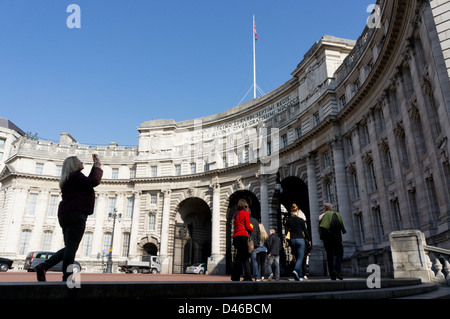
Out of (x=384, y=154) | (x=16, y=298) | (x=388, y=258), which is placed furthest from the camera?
(x=384, y=154)

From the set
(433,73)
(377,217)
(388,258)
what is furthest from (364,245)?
(433,73)

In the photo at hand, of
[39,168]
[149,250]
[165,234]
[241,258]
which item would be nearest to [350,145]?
[241,258]

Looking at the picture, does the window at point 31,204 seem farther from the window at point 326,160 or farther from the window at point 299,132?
the window at point 326,160

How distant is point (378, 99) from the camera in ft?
71.7

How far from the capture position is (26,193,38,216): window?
43.1 metres

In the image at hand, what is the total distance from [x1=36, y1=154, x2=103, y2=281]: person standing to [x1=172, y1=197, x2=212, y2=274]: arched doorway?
35.9 meters

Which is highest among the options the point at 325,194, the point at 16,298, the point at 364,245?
the point at 325,194

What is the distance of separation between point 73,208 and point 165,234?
119ft

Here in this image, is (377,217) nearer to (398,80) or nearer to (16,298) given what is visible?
(398,80)

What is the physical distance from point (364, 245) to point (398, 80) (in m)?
10.9

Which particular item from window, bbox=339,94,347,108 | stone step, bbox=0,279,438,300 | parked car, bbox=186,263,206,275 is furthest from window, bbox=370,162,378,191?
parked car, bbox=186,263,206,275

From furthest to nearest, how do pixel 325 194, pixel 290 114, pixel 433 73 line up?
pixel 290 114 < pixel 325 194 < pixel 433 73

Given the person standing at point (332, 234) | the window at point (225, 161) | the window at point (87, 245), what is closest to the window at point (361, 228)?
the person standing at point (332, 234)

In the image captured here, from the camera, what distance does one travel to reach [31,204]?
1708 inches
